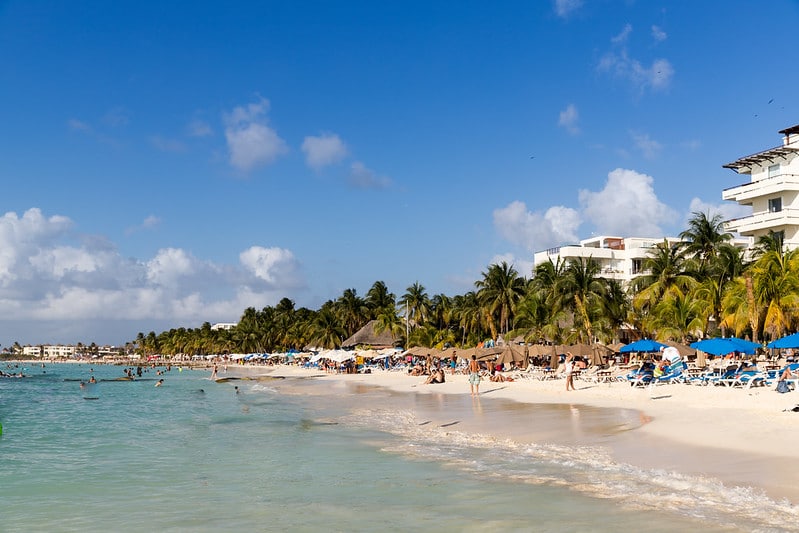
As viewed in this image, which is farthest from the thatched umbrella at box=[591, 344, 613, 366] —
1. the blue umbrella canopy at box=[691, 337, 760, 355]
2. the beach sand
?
the blue umbrella canopy at box=[691, 337, 760, 355]

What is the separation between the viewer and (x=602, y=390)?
27484 millimetres

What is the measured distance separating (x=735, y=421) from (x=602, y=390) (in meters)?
11.3

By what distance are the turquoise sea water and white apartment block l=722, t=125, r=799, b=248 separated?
3514 centimetres

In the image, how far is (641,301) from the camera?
45531 millimetres

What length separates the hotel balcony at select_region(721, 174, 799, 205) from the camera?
150 feet

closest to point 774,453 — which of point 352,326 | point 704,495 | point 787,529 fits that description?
point 704,495

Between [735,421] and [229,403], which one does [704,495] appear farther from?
[229,403]

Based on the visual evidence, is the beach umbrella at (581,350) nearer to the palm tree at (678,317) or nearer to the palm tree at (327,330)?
the palm tree at (678,317)

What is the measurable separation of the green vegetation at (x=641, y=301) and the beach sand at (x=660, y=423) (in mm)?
10018

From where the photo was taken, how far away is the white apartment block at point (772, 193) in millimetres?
45656

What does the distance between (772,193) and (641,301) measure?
41.3ft

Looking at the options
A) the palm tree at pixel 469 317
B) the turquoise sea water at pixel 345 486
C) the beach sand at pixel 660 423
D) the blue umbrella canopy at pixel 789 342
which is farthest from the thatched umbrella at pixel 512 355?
the palm tree at pixel 469 317

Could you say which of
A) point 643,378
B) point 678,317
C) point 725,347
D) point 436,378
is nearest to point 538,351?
point 436,378

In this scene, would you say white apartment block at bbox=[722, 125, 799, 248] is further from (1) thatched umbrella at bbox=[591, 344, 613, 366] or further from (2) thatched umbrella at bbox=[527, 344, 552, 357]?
(2) thatched umbrella at bbox=[527, 344, 552, 357]
